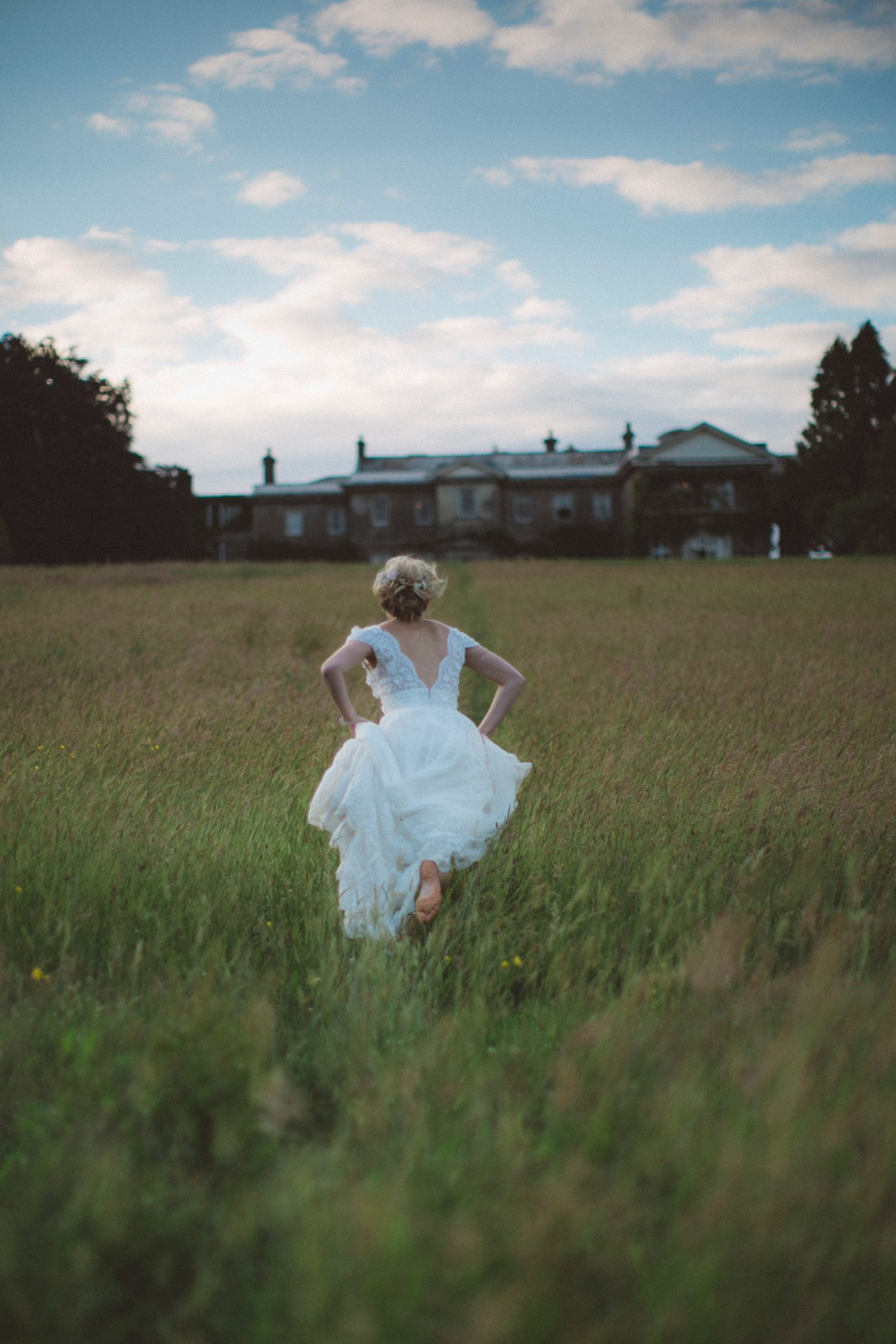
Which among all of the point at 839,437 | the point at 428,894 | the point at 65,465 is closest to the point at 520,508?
the point at 839,437

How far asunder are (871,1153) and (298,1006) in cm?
167

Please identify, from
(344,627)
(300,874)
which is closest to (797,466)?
(344,627)

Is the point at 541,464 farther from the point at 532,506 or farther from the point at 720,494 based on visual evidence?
the point at 720,494

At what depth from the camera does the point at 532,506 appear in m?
54.4

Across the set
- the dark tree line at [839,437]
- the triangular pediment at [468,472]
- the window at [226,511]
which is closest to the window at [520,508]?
the triangular pediment at [468,472]

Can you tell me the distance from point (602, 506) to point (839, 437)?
46.6ft

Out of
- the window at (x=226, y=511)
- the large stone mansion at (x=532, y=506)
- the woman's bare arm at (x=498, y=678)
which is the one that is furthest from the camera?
→ the window at (x=226, y=511)

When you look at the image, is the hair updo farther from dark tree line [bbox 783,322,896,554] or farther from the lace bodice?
dark tree line [bbox 783,322,896,554]

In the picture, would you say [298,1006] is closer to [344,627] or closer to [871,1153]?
[871,1153]

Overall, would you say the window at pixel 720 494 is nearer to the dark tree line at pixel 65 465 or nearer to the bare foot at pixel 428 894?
the dark tree line at pixel 65 465

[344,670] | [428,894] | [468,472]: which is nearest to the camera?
[428,894]

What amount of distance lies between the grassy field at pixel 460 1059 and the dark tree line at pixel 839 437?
45.9m

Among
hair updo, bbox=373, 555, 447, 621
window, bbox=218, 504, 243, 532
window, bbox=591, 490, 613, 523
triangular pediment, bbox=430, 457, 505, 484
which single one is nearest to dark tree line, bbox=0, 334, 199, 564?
triangular pediment, bbox=430, 457, 505, 484

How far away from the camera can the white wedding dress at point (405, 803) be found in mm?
3285
